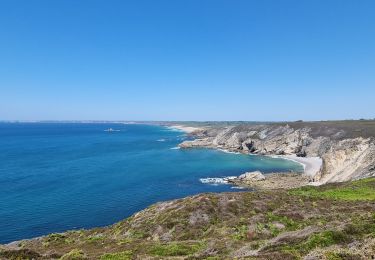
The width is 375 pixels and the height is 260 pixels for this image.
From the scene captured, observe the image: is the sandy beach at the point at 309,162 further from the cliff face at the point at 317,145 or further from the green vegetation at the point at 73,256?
the green vegetation at the point at 73,256

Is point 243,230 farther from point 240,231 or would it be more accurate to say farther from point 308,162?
point 308,162

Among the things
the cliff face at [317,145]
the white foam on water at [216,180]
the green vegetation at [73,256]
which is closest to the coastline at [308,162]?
the cliff face at [317,145]

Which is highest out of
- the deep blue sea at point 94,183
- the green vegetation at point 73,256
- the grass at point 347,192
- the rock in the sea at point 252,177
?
the green vegetation at point 73,256

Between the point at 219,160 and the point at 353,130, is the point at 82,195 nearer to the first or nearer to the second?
the point at 219,160

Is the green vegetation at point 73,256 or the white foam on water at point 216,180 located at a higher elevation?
the green vegetation at point 73,256

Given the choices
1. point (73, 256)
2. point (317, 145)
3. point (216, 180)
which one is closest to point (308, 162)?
point (317, 145)
